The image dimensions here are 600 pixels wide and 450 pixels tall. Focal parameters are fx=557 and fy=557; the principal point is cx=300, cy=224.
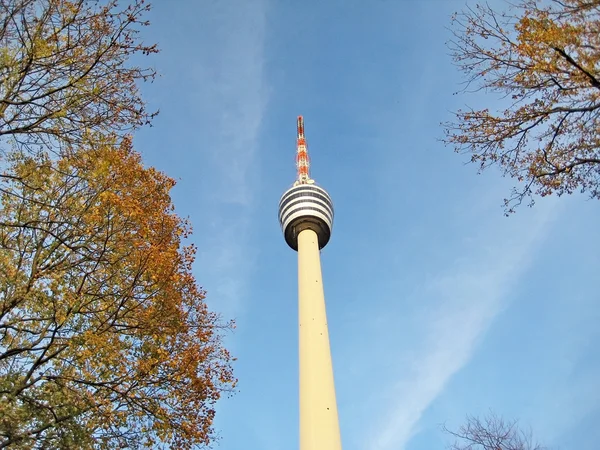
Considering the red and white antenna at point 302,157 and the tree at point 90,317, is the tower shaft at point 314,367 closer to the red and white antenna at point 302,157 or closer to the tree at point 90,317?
the red and white antenna at point 302,157

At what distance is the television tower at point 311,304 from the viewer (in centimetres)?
3509

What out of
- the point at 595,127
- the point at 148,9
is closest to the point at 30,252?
the point at 148,9

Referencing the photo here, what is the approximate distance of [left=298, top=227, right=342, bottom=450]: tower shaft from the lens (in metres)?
34.7

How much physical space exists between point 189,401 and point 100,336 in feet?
7.86

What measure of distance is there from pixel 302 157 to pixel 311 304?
63.0 feet

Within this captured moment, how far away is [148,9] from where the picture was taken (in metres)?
8.70

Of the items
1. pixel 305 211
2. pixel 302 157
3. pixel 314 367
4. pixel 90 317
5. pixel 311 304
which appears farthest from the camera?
pixel 302 157

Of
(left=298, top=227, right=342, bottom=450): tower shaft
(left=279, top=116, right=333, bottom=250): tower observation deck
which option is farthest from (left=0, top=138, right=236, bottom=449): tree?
(left=279, top=116, right=333, bottom=250): tower observation deck

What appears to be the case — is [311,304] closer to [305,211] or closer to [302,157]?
[305,211]

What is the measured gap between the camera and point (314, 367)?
37562 mm

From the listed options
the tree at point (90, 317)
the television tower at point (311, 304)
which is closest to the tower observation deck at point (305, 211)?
the television tower at point (311, 304)

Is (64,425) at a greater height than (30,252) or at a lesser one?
lesser

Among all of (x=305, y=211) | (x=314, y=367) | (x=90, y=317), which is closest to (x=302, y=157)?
(x=305, y=211)

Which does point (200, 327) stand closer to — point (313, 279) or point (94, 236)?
point (94, 236)
